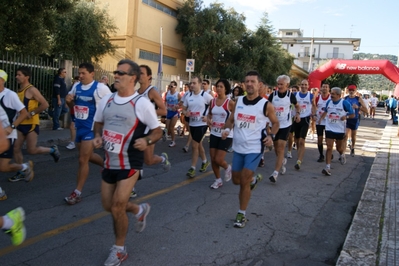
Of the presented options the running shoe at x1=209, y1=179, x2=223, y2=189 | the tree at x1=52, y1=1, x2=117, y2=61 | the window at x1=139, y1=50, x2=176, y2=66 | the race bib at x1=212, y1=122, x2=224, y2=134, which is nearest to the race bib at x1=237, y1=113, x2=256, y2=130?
the race bib at x1=212, y1=122, x2=224, y2=134

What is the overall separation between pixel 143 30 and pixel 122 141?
24.6 meters

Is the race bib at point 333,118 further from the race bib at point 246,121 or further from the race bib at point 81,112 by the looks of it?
the race bib at point 81,112

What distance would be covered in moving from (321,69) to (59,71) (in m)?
19.9

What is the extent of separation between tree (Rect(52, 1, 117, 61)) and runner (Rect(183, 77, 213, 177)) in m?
16.1

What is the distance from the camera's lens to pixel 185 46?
3177 cm

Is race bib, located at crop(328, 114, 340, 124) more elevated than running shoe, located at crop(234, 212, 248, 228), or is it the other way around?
race bib, located at crop(328, 114, 340, 124)

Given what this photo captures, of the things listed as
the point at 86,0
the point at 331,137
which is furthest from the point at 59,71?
the point at 86,0

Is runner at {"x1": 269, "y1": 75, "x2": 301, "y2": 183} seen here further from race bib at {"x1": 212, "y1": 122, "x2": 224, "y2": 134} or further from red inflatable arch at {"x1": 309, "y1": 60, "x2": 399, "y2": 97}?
red inflatable arch at {"x1": 309, "y1": 60, "x2": 399, "y2": 97}

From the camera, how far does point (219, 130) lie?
22.6ft

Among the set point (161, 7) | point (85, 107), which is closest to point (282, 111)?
point (85, 107)

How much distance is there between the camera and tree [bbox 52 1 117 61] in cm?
2222

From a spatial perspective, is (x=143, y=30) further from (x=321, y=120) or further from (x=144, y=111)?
(x=144, y=111)

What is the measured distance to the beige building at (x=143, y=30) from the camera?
1024 inches

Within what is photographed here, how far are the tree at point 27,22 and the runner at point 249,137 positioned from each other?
9.65 meters
